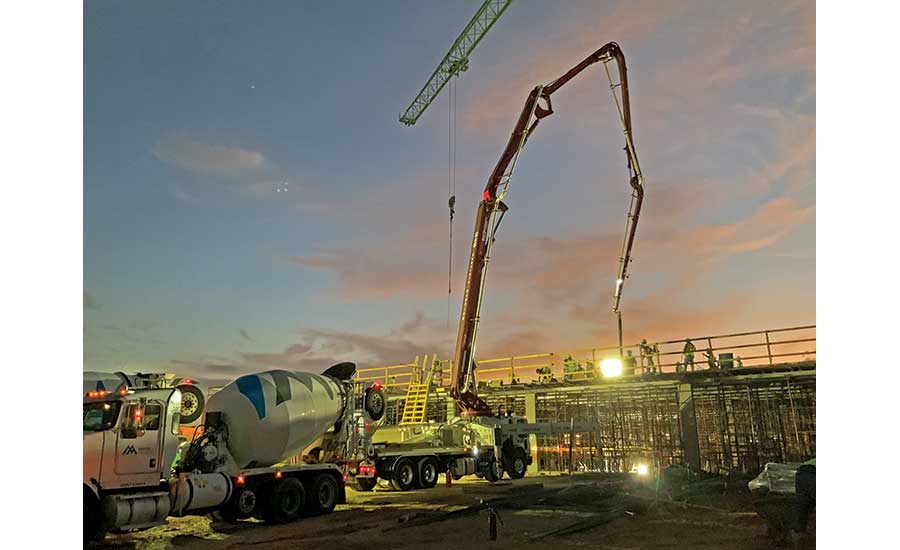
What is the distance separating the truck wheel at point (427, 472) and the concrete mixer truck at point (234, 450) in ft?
11.9

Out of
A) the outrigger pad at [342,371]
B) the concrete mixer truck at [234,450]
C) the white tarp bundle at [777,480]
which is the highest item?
the outrigger pad at [342,371]

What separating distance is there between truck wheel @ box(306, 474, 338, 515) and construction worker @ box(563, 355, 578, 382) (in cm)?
1540

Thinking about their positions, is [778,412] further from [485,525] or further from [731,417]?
[485,525]

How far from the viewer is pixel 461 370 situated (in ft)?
80.0

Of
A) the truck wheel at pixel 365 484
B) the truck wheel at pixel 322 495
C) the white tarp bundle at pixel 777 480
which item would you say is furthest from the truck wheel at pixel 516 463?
the white tarp bundle at pixel 777 480

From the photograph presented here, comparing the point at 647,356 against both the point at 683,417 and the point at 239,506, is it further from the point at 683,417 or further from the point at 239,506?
the point at 239,506

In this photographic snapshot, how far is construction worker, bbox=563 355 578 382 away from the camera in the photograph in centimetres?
2956

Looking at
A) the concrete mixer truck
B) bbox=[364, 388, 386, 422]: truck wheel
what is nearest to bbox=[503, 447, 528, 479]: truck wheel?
bbox=[364, 388, 386, 422]: truck wheel

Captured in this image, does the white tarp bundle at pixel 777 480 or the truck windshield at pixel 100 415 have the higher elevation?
the truck windshield at pixel 100 415

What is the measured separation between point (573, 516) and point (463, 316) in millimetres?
10999

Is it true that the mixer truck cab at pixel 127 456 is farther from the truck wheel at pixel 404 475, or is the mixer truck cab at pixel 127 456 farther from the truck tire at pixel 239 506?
the truck wheel at pixel 404 475

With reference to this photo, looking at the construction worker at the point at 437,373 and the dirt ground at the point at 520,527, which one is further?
the construction worker at the point at 437,373

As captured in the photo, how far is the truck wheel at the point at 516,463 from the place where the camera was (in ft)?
81.1

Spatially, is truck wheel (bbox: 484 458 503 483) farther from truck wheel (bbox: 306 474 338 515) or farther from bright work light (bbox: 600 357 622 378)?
truck wheel (bbox: 306 474 338 515)
